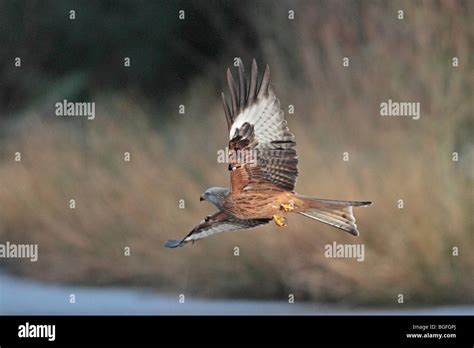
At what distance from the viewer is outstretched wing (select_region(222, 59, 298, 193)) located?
6.15 metres

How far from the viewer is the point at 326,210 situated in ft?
21.3

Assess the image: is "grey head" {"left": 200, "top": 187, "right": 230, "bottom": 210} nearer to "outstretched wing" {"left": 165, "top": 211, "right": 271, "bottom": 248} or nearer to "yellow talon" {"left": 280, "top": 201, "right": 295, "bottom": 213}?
"outstretched wing" {"left": 165, "top": 211, "right": 271, "bottom": 248}

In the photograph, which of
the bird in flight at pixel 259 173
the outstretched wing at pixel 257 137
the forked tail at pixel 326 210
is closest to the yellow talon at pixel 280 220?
the bird in flight at pixel 259 173

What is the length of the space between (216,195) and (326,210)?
2.36 feet

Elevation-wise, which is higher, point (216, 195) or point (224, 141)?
point (224, 141)

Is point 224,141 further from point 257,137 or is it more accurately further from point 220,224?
point 257,137

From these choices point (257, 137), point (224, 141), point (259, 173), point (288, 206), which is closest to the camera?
point (257, 137)

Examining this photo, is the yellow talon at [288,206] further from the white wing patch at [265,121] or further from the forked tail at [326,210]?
the white wing patch at [265,121]

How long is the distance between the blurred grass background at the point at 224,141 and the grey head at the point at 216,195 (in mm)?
308

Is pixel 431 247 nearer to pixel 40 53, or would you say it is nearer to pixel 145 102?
pixel 145 102

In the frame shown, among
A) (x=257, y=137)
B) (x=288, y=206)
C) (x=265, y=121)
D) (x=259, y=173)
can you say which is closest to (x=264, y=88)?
(x=265, y=121)

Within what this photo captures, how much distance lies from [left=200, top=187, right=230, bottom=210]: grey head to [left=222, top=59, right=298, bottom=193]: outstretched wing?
8.1 inches

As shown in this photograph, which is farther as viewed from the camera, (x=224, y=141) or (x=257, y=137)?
(x=224, y=141)

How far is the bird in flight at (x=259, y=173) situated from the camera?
20.2 ft
